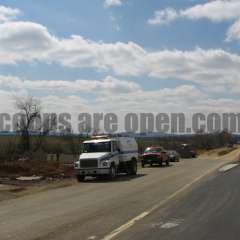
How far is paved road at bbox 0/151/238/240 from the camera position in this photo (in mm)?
12672

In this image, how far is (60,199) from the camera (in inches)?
834

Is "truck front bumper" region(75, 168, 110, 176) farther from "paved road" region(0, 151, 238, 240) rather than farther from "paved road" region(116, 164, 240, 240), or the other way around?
Result: "paved road" region(116, 164, 240, 240)

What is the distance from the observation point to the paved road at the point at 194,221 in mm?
11797

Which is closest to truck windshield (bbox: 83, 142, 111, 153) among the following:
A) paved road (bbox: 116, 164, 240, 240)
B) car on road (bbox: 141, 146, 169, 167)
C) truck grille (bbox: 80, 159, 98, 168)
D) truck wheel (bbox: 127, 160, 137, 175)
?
truck grille (bbox: 80, 159, 98, 168)

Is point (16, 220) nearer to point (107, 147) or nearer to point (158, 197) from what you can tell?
point (158, 197)

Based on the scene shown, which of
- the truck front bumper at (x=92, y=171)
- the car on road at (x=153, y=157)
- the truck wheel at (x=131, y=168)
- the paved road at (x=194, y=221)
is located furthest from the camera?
the car on road at (x=153, y=157)

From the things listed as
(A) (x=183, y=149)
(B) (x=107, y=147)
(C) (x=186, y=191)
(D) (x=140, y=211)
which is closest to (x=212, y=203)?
(D) (x=140, y=211)

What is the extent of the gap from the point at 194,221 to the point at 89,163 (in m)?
19.0

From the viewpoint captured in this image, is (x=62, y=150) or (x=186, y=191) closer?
(x=186, y=191)

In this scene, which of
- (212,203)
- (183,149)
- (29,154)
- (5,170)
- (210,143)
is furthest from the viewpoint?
(210,143)

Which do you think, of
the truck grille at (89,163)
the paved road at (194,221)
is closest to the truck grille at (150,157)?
the truck grille at (89,163)

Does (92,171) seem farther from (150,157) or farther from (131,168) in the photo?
(150,157)

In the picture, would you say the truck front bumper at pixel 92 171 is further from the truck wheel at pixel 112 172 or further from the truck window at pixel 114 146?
the truck window at pixel 114 146

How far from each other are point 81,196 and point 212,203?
19.7 ft
